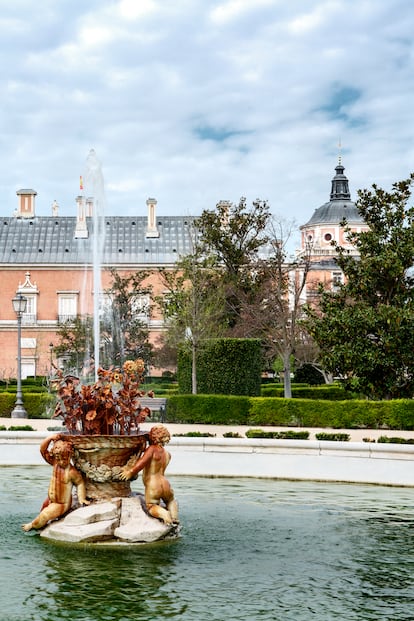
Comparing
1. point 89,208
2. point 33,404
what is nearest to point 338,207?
point 89,208

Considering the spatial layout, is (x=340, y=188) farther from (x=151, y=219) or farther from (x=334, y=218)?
(x=151, y=219)

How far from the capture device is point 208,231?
3612 cm

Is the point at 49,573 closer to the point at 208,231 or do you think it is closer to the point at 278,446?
the point at 278,446

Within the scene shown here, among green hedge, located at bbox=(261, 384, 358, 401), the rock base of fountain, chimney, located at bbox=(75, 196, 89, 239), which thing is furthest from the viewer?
chimney, located at bbox=(75, 196, 89, 239)

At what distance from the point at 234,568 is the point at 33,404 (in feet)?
52.0

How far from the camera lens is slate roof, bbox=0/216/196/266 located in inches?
2245

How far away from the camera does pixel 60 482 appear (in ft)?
29.2

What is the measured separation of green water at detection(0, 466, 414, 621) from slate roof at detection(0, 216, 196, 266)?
46003mm

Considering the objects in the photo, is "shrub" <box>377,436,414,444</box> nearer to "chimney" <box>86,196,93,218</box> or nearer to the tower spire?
"chimney" <box>86,196,93,218</box>

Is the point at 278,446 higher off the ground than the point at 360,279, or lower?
lower

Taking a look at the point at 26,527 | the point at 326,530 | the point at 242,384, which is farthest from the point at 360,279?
the point at 26,527

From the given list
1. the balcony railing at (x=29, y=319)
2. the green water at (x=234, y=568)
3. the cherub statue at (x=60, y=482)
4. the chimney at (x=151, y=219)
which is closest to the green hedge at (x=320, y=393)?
the green water at (x=234, y=568)

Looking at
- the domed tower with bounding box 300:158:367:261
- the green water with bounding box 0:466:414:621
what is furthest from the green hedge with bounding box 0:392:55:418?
the domed tower with bounding box 300:158:367:261

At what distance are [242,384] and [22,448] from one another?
944cm
